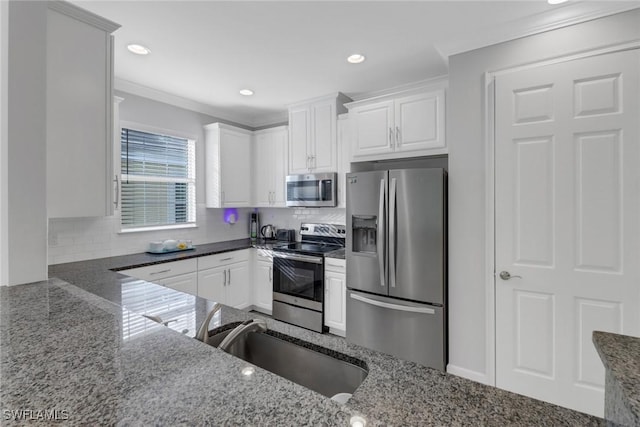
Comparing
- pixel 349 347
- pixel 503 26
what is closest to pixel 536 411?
pixel 349 347

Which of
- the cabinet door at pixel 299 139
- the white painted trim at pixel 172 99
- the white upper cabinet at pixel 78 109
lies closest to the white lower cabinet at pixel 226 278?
the cabinet door at pixel 299 139

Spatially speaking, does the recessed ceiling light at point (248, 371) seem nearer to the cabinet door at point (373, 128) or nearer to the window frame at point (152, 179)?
the cabinet door at point (373, 128)

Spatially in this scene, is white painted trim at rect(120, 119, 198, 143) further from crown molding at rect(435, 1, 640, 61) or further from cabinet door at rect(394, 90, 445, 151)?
crown molding at rect(435, 1, 640, 61)

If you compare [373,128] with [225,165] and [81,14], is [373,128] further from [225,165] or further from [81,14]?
[81,14]

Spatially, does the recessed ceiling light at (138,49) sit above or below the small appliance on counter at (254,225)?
above

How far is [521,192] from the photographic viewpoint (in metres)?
2.02

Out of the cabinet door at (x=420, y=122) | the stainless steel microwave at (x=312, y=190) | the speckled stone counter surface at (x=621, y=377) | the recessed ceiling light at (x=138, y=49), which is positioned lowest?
the speckled stone counter surface at (x=621, y=377)

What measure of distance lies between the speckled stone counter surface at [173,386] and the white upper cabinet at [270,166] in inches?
117

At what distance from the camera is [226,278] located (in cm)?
342

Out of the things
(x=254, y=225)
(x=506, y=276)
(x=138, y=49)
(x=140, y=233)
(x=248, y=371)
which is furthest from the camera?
(x=254, y=225)

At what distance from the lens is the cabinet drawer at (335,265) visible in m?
2.99

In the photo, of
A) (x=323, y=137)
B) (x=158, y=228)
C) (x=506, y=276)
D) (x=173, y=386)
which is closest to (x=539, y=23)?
(x=506, y=276)

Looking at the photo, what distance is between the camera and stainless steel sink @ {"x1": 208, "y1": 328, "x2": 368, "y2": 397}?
0.98m

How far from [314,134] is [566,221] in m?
2.49
